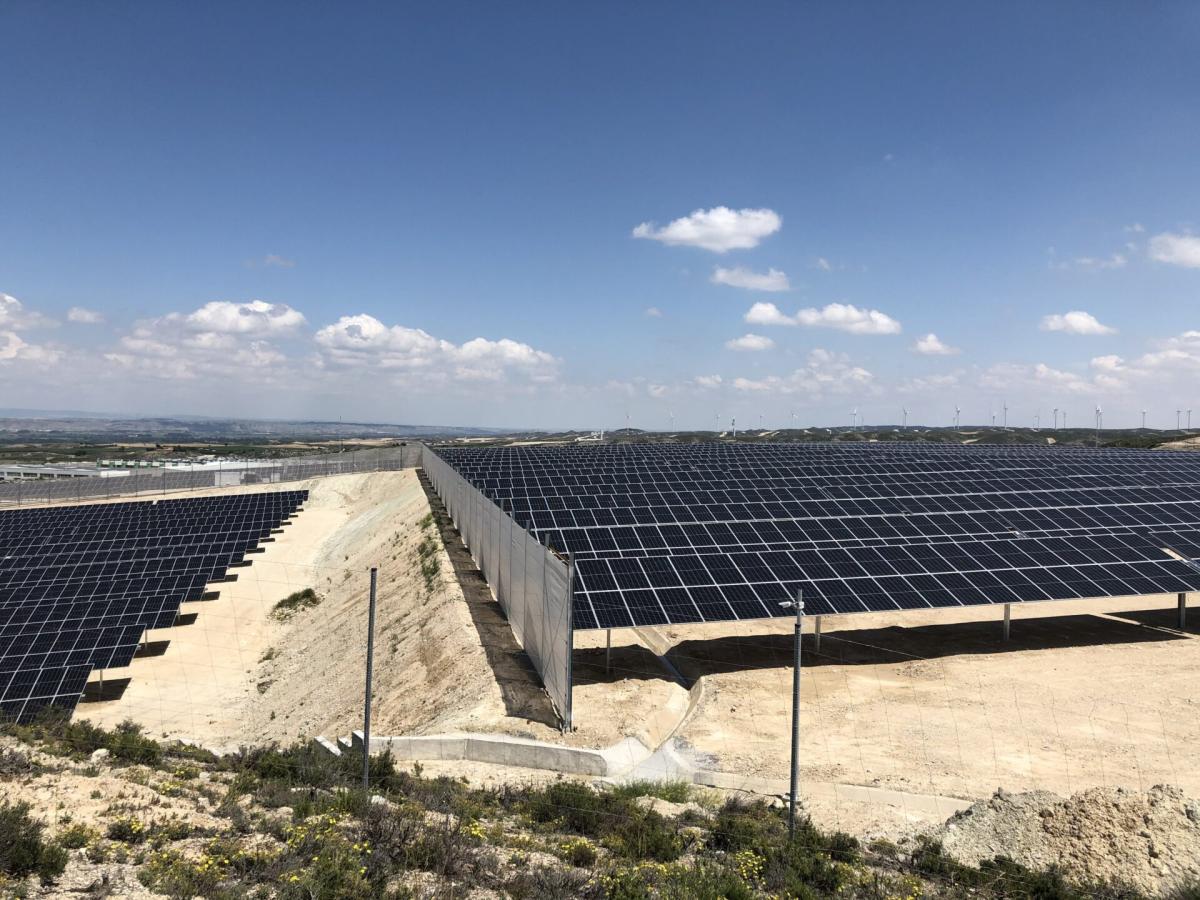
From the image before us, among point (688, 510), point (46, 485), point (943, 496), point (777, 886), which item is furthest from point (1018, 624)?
point (46, 485)

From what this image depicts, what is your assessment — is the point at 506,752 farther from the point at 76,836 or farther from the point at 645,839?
the point at 76,836

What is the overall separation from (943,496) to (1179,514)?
8395mm

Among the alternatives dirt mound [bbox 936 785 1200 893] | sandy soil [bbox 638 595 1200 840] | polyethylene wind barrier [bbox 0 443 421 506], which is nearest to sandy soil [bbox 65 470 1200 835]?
sandy soil [bbox 638 595 1200 840]

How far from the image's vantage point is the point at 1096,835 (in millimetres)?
9086

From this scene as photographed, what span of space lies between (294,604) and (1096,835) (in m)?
30.6

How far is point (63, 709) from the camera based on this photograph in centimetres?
1673

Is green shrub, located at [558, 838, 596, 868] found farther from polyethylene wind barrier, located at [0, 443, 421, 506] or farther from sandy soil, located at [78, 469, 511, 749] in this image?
polyethylene wind barrier, located at [0, 443, 421, 506]

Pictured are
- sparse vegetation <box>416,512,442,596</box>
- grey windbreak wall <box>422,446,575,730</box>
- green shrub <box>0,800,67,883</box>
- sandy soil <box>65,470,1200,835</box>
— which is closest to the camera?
green shrub <box>0,800,67,883</box>

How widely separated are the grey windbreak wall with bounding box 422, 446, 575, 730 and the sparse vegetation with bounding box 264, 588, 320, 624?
10.0m

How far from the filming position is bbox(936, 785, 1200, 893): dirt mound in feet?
28.3

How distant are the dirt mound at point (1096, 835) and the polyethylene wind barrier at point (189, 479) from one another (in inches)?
3065

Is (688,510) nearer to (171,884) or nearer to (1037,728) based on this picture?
(1037,728)

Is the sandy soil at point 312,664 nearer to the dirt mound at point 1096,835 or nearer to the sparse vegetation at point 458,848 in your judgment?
the sparse vegetation at point 458,848

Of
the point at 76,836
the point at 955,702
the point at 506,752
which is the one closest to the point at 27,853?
the point at 76,836
